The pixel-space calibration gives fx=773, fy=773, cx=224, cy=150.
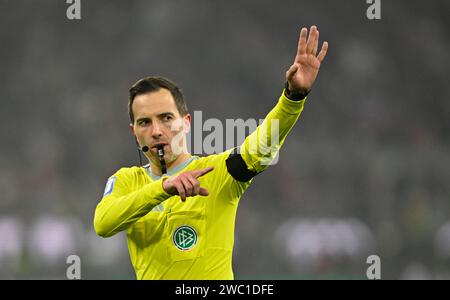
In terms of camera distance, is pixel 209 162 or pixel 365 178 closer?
A: pixel 209 162

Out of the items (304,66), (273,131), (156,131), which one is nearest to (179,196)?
(156,131)

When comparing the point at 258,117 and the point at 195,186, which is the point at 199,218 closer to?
the point at 195,186

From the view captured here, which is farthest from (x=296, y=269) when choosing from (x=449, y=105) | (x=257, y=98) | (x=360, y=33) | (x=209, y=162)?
(x=209, y=162)

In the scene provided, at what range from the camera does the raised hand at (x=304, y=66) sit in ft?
8.60

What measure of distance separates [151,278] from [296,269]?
5341mm

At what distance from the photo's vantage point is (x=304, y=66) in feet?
8.71

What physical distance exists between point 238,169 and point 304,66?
0.43 metres

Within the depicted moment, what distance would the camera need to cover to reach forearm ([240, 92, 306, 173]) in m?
2.62

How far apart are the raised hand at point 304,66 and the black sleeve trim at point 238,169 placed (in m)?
0.32

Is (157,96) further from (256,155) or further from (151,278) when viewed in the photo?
(151,278)

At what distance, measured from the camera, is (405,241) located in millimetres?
8430

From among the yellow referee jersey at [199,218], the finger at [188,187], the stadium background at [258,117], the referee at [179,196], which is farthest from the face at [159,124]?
the stadium background at [258,117]
